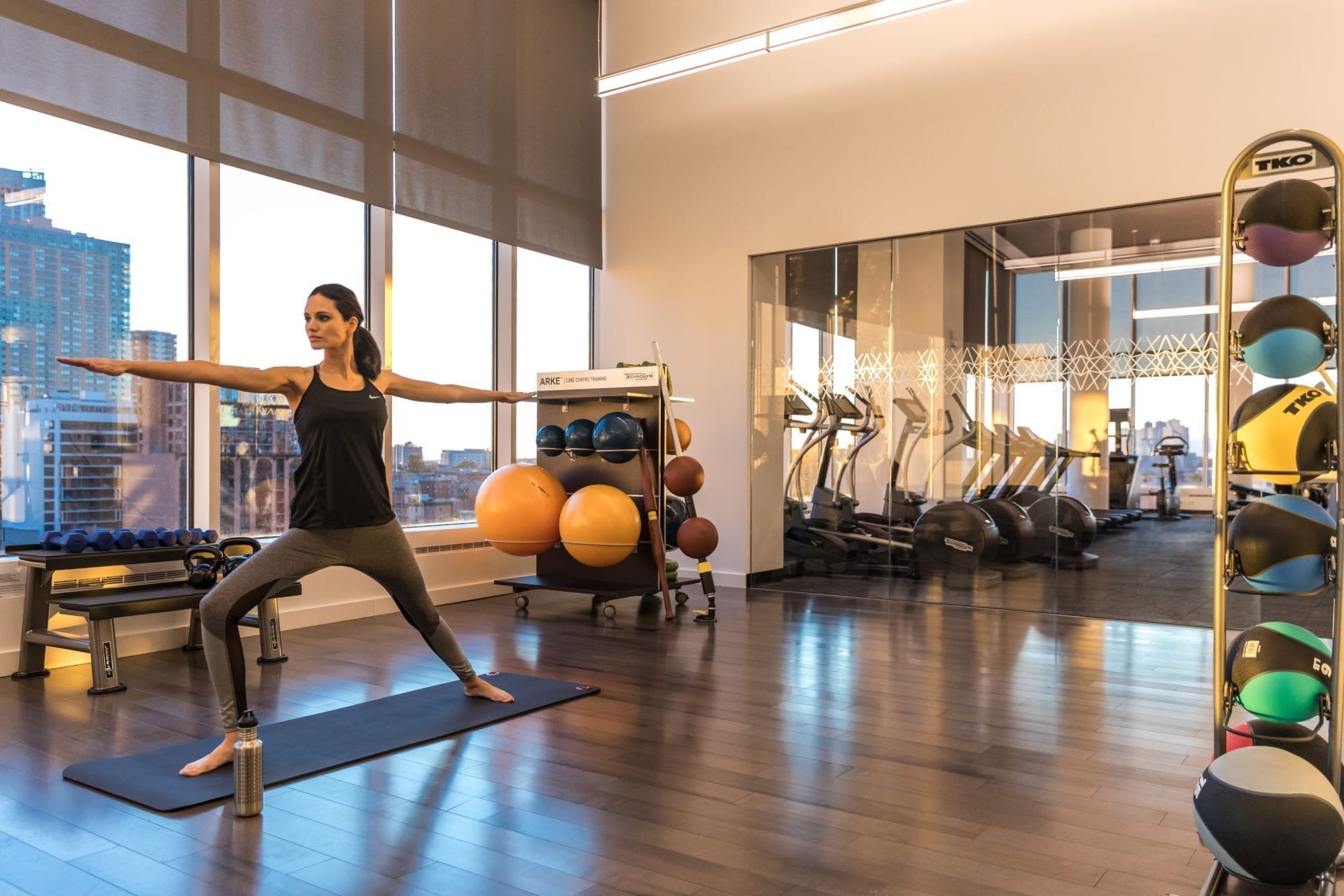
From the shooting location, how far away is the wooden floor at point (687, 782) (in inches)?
88.6

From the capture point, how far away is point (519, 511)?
18.9 feet

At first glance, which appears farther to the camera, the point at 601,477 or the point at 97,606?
the point at 601,477

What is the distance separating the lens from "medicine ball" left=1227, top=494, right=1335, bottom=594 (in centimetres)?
216

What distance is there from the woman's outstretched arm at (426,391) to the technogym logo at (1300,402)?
2675 mm

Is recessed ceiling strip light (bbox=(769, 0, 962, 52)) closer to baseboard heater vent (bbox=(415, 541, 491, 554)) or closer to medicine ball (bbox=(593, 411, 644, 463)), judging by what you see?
medicine ball (bbox=(593, 411, 644, 463))

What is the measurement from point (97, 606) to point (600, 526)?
2585mm

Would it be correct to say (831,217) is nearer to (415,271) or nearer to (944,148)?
(944,148)

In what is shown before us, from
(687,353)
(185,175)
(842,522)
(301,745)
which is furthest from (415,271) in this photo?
(301,745)

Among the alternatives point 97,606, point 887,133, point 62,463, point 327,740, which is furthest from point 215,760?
point 887,133

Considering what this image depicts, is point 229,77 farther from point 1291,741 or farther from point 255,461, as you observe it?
point 1291,741

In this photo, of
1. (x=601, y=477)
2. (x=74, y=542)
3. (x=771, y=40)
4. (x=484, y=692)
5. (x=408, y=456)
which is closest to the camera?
(x=484, y=692)

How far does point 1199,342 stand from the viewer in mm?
5641

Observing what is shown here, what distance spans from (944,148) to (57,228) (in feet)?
17.5

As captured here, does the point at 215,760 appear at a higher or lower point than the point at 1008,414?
lower
